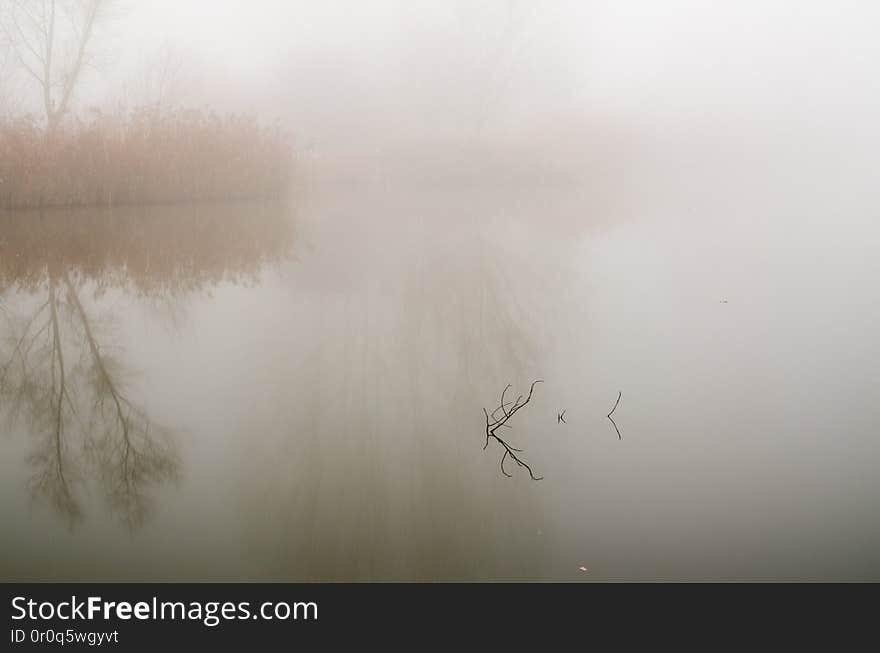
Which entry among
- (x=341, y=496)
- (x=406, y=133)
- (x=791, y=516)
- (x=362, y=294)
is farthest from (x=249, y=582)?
(x=406, y=133)

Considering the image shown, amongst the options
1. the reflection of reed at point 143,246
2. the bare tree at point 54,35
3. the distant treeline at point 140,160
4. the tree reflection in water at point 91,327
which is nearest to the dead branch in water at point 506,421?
the tree reflection in water at point 91,327

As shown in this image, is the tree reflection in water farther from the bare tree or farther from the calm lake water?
the bare tree

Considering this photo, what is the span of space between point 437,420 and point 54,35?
13.7 meters

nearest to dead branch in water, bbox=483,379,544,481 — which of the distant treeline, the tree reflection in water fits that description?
the tree reflection in water

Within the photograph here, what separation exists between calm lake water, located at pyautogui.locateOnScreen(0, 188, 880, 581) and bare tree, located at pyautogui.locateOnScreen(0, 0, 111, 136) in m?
9.64

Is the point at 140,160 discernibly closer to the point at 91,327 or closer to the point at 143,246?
the point at 143,246

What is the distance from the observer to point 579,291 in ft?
14.1

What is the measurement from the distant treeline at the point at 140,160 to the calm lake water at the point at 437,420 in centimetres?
370

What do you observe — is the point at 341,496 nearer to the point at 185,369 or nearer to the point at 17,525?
the point at 17,525

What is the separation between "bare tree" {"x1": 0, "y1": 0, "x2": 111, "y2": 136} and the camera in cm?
1278

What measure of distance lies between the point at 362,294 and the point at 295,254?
1.74m

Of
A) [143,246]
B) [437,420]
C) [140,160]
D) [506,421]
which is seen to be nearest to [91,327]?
[437,420]
